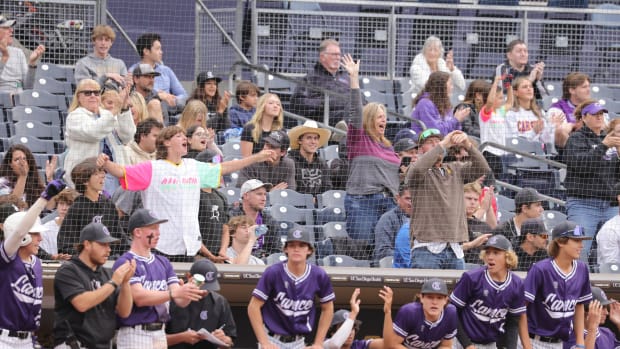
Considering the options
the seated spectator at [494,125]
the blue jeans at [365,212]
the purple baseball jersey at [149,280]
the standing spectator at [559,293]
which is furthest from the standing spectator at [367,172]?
the purple baseball jersey at [149,280]

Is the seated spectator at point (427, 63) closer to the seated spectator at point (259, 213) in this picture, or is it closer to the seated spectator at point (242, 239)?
the seated spectator at point (259, 213)

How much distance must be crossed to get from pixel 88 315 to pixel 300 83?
4.63 metres

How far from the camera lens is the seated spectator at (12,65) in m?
13.2

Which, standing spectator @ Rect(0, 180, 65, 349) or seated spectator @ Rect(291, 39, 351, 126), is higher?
seated spectator @ Rect(291, 39, 351, 126)

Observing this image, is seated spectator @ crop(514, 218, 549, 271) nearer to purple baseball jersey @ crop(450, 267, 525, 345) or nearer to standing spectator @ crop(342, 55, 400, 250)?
purple baseball jersey @ crop(450, 267, 525, 345)

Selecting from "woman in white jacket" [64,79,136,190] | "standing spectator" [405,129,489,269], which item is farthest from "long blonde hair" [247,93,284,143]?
"standing spectator" [405,129,489,269]

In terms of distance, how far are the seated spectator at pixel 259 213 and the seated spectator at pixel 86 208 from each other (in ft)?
3.91

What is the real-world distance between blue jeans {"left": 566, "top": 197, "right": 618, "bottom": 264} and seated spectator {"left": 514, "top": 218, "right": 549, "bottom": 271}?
63 cm

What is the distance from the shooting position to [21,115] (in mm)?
12891

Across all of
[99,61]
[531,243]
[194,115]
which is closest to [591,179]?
[531,243]

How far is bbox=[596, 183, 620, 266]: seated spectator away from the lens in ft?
37.7

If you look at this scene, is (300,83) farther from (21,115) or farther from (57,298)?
(57,298)

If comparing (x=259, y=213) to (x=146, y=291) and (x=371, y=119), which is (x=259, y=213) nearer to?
(x=371, y=119)

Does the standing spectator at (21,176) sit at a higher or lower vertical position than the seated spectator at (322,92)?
lower
